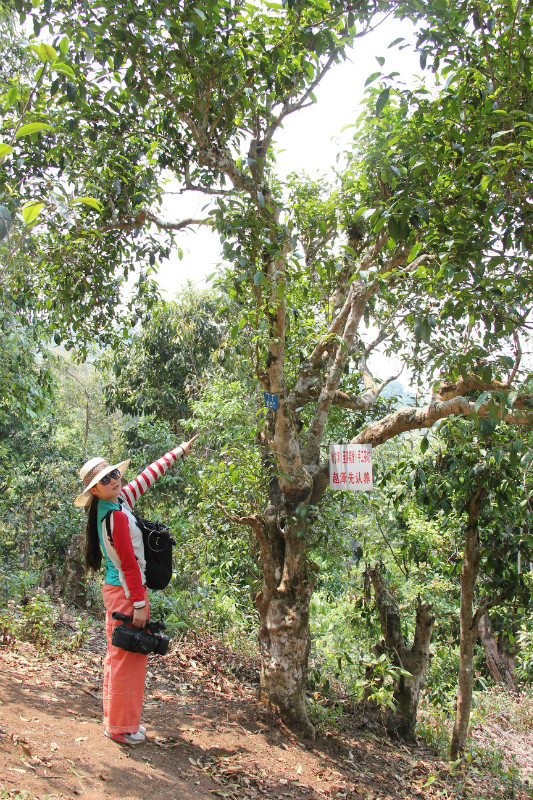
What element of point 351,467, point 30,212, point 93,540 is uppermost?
point 30,212

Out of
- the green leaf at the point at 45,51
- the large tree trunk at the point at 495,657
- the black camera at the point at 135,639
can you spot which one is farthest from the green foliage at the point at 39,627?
the large tree trunk at the point at 495,657

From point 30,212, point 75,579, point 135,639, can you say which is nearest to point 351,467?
point 135,639

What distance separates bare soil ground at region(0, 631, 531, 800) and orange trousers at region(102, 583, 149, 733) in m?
0.12

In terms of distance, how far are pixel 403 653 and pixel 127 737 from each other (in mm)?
2725

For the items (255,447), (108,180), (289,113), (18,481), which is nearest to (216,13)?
(289,113)

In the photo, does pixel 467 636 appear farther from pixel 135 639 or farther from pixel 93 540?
pixel 93 540

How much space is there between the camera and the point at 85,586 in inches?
276

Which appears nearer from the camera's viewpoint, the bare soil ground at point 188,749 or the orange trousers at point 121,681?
the bare soil ground at point 188,749

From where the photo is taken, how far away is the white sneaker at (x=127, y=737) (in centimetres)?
293

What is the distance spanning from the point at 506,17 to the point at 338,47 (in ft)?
3.38

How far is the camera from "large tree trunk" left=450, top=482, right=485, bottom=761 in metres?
4.36

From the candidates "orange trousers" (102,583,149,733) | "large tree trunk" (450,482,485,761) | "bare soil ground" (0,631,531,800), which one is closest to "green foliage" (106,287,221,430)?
"bare soil ground" (0,631,531,800)

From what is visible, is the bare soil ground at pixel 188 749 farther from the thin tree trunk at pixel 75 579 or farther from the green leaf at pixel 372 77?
the green leaf at pixel 372 77

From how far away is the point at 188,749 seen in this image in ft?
10.3
